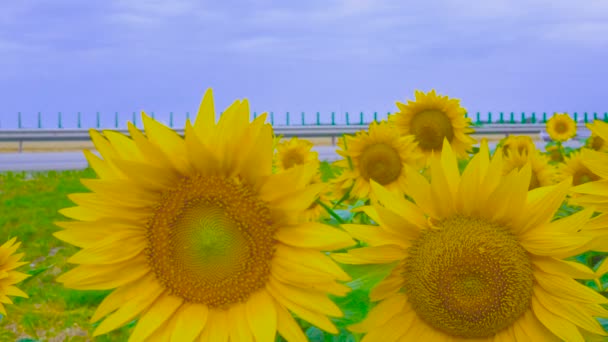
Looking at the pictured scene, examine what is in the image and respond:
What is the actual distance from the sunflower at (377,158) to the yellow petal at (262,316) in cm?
206

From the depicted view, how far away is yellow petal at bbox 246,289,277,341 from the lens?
1431 millimetres

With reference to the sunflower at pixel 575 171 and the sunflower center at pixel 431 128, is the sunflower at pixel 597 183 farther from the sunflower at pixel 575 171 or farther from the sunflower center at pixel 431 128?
the sunflower at pixel 575 171

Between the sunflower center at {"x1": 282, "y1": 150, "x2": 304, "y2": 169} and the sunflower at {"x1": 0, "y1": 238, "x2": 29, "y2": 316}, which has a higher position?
the sunflower center at {"x1": 282, "y1": 150, "x2": 304, "y2": 169}

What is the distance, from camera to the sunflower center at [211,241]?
1490mm

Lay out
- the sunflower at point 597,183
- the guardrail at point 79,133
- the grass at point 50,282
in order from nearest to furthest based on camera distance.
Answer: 1. the sunflower at point 597,183
2. the grass at point 50,282
3. the guardrail at point 79,133

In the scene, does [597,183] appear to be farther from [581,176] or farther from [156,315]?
[581,176]

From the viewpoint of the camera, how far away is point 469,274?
4.73 feet

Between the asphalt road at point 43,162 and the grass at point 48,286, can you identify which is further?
the asphalt road at point 43,162

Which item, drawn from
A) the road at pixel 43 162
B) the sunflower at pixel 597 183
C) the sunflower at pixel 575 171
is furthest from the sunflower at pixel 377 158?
the road at pixel 43 162

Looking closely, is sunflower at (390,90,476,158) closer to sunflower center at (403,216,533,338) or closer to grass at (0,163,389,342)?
grass at (0,163,389,342)

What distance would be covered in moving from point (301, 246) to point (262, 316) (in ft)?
0.62

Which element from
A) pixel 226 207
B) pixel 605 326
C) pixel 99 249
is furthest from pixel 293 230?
pixel 605 326

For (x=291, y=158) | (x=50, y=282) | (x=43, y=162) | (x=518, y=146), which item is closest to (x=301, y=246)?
(x=291, y=158)

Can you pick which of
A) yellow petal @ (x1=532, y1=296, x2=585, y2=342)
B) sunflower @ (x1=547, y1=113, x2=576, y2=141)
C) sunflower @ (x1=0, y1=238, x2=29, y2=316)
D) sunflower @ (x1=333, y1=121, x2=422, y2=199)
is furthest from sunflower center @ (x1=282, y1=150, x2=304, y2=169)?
sunflower @ (x1=547, y1=113, x2=576, y2=141)
